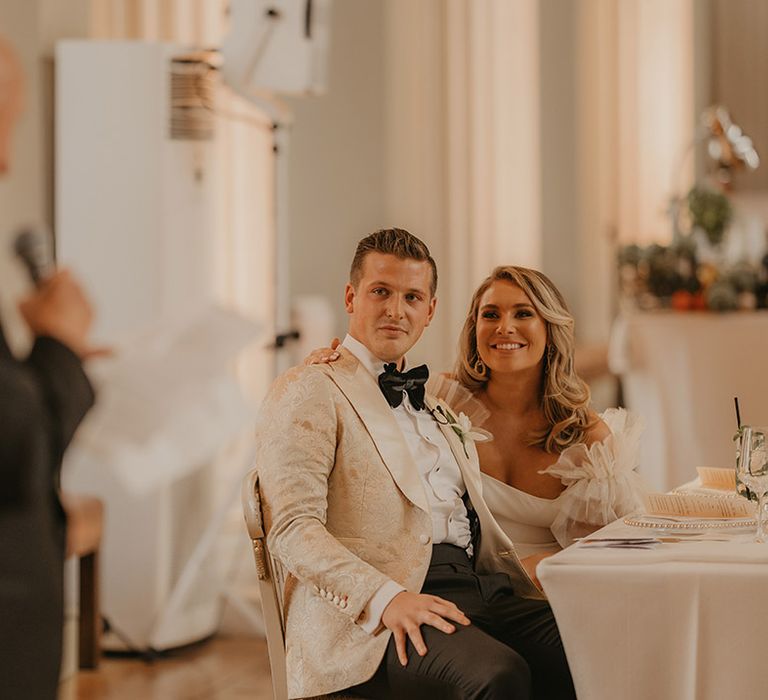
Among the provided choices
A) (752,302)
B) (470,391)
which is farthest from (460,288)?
(470,391)

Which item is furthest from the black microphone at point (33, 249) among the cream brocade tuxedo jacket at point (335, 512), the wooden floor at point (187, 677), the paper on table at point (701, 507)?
the wooden floor at point (187, 677)

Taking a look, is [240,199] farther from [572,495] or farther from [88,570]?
[572,495]

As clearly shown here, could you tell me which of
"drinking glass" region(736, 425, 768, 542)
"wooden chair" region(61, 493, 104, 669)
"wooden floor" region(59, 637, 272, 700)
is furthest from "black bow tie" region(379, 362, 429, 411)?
"wooden floor" region(59, 637, 272, 700)

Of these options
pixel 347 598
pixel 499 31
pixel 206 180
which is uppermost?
pixel 499 31

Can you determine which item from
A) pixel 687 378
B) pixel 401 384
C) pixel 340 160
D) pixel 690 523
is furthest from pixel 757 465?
pixel 340 160

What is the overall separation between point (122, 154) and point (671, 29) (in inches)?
147

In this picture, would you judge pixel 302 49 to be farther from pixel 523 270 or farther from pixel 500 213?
pixel 500 213

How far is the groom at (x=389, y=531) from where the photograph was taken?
1822mm

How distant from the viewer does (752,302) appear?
487 cm

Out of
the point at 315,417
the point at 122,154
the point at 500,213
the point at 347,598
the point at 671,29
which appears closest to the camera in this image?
the point at 347,598

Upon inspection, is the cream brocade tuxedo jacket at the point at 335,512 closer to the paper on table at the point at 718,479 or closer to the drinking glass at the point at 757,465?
the drinking glass at the point at 757,465

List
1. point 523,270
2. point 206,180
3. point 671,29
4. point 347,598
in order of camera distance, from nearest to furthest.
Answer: point 347,598 → point 523,270 → point 206,180 → point 671,29

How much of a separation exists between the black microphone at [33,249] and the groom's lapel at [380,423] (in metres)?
1.06

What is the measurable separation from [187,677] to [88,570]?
0.65 meters
